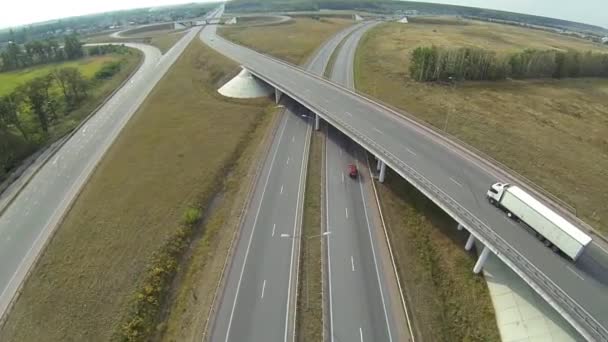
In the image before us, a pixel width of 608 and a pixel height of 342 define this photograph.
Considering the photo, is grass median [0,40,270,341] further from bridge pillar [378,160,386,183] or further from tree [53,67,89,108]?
tree [53,67,89,108]

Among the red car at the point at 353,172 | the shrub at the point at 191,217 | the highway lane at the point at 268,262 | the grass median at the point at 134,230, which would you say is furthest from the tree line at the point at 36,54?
the red car at the point at 353,172

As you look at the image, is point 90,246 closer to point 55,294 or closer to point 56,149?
point 55,294

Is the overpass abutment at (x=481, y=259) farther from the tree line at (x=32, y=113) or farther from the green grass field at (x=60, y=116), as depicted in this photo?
the tree line at (x=32, y=113)

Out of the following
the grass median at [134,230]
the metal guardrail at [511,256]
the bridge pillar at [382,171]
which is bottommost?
the grass median at [134,230]

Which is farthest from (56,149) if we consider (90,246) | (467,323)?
(467,323)

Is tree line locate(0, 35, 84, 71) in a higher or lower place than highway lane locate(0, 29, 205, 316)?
higher

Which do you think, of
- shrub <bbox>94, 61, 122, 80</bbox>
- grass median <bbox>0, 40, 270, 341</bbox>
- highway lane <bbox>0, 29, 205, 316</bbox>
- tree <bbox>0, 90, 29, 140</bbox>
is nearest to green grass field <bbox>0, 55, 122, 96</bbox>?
shrub <bbox>94, 61, 122, 80</bbox>
